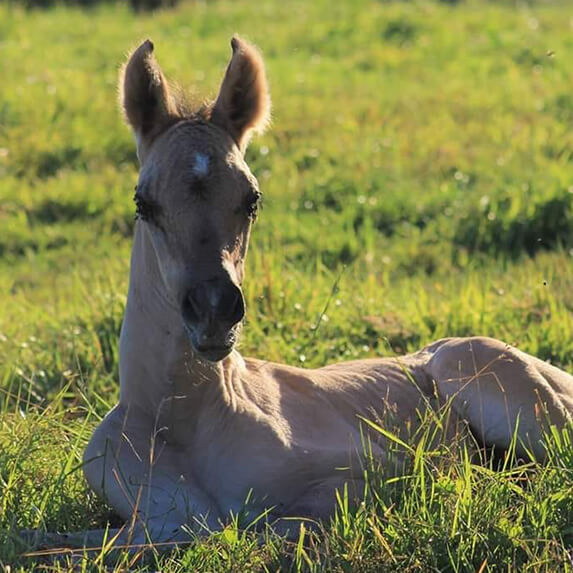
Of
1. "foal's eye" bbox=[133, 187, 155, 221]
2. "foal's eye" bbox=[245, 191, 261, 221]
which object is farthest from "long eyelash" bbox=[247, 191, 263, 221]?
"foal's eye" bbox=[133, 187, 155, 221]

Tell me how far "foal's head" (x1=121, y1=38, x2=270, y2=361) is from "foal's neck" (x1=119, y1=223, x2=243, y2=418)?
150 millimetres

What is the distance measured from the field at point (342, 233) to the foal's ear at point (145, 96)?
1.48ft

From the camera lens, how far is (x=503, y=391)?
17.2 ft

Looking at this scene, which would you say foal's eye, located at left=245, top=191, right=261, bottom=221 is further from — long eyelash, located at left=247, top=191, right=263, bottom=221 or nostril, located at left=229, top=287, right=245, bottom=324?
nostril, located at left=229, top=287, right=245, bottom=324

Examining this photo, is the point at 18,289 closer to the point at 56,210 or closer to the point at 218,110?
the point at 56,210

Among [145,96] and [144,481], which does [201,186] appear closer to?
[145,96]

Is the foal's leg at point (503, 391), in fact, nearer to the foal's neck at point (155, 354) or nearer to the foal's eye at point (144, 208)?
the foal's neck at point (155, 354)

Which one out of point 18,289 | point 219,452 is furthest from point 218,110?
point 18,289

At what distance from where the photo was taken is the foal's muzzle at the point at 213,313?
13.6 feet

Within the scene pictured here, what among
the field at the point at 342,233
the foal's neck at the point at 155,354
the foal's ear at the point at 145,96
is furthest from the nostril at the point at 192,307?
the foal's ear at the point at 145,96

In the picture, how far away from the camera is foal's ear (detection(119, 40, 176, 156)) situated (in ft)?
15.6

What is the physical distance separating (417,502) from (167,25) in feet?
46.5

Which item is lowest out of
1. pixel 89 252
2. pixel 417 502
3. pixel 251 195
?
pixel 89 252

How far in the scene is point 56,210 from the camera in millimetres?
10672
